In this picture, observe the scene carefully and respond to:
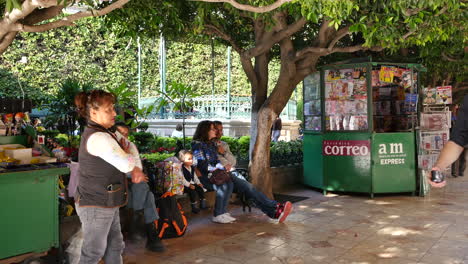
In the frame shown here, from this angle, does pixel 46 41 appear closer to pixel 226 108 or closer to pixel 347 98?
pixel 226 108

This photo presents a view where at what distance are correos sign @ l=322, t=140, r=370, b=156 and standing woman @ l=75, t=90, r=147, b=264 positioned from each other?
545 centimetres

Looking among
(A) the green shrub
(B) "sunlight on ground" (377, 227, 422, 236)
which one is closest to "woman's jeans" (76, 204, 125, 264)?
(B) "sunlight on ground" (377, 227, 422, 236)

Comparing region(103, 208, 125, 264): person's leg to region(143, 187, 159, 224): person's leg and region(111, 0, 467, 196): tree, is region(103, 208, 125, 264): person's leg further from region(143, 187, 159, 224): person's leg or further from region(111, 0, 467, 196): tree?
region(111, 0, 467, 196): tree

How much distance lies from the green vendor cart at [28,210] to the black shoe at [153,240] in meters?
1.01

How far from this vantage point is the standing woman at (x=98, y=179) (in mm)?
3174

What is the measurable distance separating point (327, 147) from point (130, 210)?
415 cm

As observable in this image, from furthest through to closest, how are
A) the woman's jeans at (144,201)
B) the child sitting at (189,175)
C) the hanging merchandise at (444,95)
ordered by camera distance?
the hanging merchandise at (444,95) < the child sitting at (189,175) < the woman's jeans at (144,201)

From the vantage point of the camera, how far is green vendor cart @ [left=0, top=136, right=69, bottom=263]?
154 inches

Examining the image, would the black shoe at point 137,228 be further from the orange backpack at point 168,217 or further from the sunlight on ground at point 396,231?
the sunlight on ground at point 396,231

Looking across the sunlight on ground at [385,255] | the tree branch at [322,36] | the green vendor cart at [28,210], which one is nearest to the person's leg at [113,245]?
the green vendor cart at [28,210]

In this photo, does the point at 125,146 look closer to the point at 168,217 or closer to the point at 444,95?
the point at 168,217

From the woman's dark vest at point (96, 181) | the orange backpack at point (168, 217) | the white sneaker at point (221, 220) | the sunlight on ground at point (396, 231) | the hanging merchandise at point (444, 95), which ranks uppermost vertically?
the hanging merchandise at point (444, 95)

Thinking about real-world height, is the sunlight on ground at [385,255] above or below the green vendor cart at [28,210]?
below

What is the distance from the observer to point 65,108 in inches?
259
